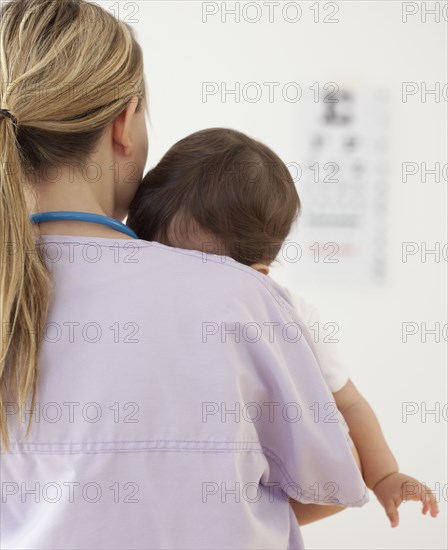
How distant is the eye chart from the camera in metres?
2.57

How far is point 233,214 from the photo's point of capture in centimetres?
123

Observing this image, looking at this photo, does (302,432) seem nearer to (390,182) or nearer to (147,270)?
(147,270)

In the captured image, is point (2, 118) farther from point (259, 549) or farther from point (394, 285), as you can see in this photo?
point (394, 285)

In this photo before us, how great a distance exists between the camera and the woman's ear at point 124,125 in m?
0.92

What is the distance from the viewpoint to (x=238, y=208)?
123 centimetres

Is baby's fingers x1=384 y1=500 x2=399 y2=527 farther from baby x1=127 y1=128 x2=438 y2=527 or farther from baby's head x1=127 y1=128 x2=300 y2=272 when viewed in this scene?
baby's head x1=127 y1=128 x2=300 y2=272

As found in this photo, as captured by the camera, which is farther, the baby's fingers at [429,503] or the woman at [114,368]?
the baby's fingers at [429,503]

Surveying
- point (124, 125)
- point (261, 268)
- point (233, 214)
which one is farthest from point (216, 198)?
point (124, 125)

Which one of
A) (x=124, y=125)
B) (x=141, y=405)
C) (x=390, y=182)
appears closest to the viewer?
(x=141, y=405)

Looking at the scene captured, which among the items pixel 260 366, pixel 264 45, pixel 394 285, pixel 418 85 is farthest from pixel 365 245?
pixel 260 366

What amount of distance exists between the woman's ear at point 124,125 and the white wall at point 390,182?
1.71 metres

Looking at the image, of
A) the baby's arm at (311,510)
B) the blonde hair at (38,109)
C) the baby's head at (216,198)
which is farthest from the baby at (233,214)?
the blonde hair at (38,109)

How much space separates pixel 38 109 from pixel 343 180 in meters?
1.85

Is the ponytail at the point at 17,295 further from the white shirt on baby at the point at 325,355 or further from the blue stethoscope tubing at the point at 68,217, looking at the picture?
the white shirt on baby at the point at 325,355
